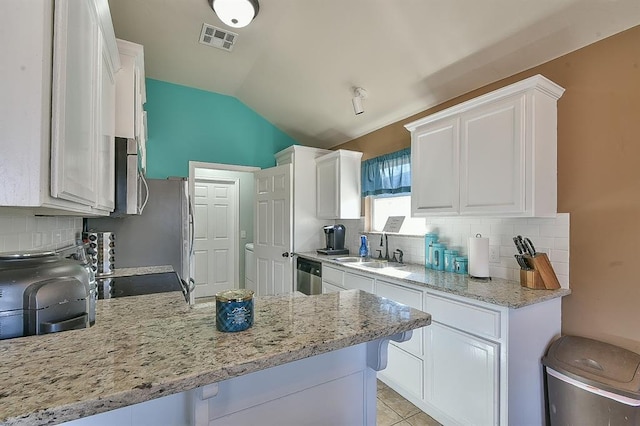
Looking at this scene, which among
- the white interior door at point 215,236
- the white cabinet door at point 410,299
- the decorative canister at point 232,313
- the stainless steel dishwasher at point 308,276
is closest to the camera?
the decorative canister at point 232,313

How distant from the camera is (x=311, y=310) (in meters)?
0.94

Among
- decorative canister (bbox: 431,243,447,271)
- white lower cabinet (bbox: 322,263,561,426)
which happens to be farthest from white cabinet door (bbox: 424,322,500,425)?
decorative canister (bbox: 431,243,447,271)

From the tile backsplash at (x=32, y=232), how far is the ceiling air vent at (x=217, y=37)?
1.97m

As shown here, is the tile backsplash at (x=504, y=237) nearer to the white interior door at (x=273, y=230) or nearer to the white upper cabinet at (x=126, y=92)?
the white interior door at (x=273, y=230)

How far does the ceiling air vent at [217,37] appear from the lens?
2695 millimetres

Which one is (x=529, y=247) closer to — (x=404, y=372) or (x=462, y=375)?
(x=462, y=375)

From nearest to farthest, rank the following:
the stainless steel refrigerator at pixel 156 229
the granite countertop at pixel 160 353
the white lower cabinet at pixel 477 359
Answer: the granite countertop at pixel 160 353 < the white lower cabinet at pixel 477 359 < the stainless steel refrigerator at pixel 156 229

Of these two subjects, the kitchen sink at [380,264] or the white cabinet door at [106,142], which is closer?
the white cabinet door at [106,142]

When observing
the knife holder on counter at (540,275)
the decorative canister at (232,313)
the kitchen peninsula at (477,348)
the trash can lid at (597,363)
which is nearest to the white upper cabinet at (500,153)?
the knife holder on counter at (540,275)

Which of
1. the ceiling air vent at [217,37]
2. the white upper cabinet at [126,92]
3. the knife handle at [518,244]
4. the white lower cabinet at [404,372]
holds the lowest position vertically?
the white lower cabinet at [404,372]

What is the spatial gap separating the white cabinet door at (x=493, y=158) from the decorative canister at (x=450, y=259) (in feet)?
1.43

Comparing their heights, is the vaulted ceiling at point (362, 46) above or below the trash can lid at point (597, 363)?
above

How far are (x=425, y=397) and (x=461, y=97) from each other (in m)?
2.32

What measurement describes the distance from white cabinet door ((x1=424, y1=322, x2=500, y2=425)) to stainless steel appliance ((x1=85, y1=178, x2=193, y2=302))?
2143mm
